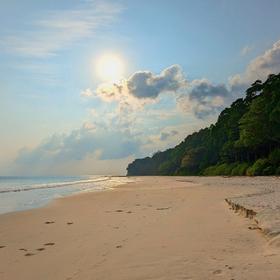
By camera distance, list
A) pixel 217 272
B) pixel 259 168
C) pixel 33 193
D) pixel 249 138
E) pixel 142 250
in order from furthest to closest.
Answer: pixel 249 138, pixel 259 168, pixel 33 193, pixel 142 250, pixel 217 272

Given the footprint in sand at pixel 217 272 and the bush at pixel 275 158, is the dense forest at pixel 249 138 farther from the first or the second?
the footprint in sand at pixel 217 272

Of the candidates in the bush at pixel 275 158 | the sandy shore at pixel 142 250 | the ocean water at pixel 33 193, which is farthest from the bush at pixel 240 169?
the sandy shore at pixel 142 250

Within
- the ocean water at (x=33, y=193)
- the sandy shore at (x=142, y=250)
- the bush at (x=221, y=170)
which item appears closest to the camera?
the sandy shore at (x=142, y=250)

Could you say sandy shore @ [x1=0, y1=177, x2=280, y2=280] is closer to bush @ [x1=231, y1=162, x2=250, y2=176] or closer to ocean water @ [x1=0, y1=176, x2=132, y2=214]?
ocean water @ [x1=0, y1=176, x2=132, y2=214]

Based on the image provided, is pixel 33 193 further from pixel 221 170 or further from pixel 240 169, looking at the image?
pixel 221 170

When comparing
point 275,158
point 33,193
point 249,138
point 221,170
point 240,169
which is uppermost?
point 249,138

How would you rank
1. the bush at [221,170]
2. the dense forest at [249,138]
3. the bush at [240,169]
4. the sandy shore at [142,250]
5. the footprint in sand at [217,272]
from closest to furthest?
the footprint in sand at [217,272], the sandy shore at [142,250], the dense forest at [249,138], the bush at [240,169], the bush at [221,170]

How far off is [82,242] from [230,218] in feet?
18.3

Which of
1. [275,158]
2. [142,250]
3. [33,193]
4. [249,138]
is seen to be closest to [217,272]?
[142,250]

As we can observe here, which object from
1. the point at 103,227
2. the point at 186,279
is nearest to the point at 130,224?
the point at 103,227

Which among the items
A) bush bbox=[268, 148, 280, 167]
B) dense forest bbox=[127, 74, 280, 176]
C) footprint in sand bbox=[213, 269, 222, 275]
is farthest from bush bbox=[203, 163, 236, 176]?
footprint in sand bbox=[213, 269, 222, 275]

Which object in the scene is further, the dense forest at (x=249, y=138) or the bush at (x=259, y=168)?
the dense forest at (x=249, y=138)

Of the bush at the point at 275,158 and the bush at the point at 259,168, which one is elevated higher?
the bush at the point at 275,158

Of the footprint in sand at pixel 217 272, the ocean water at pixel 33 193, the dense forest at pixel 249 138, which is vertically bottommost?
the footprint in sand at pixel 217 272
